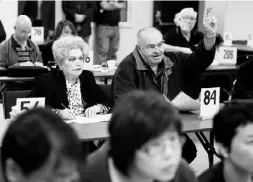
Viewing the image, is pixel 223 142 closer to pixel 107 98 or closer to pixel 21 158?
pixel 21 158

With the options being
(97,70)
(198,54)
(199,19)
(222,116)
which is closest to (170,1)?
(199,19)

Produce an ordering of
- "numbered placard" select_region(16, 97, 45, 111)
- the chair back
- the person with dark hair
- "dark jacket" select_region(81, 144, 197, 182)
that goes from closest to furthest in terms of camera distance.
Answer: the person with dark hair < "dark jacket" select_region(81, 144, 197, 182) < "numbered placard" select_region(16, 97, 45, 111) < the chair back

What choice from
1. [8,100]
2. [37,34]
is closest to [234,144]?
[8,100]

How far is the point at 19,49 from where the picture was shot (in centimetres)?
592

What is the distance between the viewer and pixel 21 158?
1.14 m

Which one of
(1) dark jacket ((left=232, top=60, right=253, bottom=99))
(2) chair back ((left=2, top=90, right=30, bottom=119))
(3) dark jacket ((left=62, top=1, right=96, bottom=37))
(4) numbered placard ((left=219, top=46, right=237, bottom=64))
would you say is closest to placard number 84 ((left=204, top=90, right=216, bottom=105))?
(1) dark jacket ((left=232, top=60, right=253, bottom=99))

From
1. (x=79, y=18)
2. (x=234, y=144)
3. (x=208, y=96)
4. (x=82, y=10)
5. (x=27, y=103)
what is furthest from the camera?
(x=82, y=10)

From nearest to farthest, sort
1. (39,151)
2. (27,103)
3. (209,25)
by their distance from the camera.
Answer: (39,151) → (27,103) → (209,25)

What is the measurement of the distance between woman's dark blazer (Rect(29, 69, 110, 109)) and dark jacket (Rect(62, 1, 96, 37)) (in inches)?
237

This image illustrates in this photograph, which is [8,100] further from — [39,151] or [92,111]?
[39,151]

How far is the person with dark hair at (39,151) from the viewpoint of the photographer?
3.72 feet

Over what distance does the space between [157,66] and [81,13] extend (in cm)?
618

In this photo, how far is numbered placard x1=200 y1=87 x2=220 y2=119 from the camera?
3.24 meters

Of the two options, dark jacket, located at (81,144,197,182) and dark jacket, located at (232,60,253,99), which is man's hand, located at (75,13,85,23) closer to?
dark jacket, located at (232,60,253,99)
